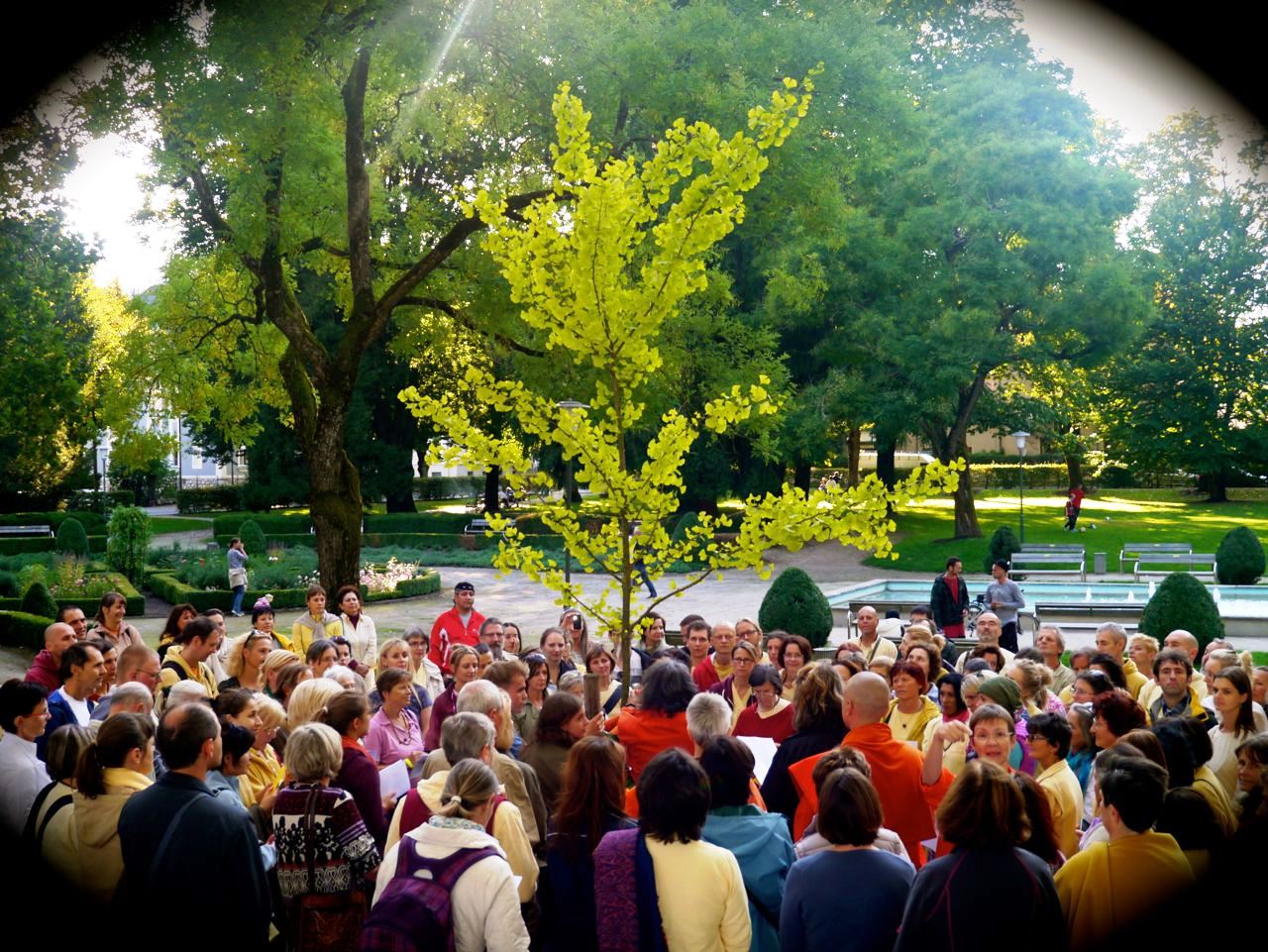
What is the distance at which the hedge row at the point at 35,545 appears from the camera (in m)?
35.8

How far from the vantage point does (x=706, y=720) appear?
5699mm

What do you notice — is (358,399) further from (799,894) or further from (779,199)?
(799,894)

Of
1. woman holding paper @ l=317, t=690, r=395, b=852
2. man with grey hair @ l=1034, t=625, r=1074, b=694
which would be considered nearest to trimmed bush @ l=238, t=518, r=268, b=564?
man with grey hair @ l=1034, t=625, r=1074, b=694

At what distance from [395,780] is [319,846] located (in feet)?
5.46

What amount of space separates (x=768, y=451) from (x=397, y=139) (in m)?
16.3

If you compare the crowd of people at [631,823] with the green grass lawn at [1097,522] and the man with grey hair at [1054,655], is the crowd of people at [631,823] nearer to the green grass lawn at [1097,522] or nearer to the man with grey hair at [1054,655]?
the man with grey hair at [1054,655]

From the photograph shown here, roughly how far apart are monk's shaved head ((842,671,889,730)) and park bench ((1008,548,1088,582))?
22678 mm

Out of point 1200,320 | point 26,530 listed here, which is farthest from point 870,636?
point 1200,320

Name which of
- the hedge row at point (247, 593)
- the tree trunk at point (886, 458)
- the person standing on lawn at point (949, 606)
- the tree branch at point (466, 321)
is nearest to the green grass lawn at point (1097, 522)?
the tree trunk at point (886, 458)

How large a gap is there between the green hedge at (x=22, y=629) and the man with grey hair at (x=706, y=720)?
52.5 feet

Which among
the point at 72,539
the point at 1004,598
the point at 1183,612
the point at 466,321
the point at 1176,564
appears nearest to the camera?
the point at 1004,598

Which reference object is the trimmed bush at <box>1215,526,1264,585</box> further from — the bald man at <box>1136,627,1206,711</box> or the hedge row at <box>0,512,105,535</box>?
the hedge row at <box>0,512,105,535</box>

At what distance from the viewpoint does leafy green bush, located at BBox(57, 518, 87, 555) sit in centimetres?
3397

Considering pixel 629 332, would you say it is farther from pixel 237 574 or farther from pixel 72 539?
pixel 72 539
